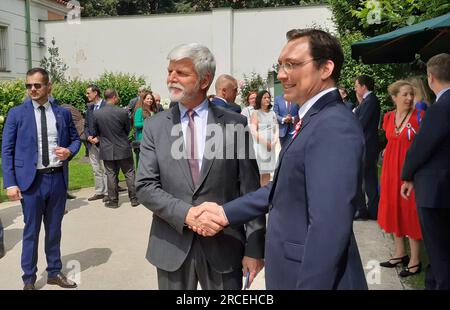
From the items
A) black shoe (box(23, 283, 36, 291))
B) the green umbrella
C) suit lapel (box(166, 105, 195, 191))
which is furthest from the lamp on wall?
suit lapel (box(166, 105, 195, 191))

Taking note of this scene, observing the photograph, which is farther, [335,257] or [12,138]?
[12,138]

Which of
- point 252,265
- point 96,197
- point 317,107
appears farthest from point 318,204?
point 96,197

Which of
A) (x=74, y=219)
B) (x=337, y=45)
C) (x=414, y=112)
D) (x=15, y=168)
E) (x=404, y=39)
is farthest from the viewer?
(x=74, y=219)

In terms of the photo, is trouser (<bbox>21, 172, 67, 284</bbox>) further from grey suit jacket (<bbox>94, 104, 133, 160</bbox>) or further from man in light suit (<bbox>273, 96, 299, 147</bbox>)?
man in light suit (<bbox>273, 96, 299, 147</bbox>)

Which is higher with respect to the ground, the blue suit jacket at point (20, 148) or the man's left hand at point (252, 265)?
the blue suit jacket at point (20, 148)

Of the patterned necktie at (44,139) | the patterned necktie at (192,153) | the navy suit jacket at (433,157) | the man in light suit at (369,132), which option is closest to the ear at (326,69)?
the patterned necktie at (192,153)

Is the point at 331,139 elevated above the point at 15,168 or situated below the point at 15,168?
above

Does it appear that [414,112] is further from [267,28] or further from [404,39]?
[267,28]

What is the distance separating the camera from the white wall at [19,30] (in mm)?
19234

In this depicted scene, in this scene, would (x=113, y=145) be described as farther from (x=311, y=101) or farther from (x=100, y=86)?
(x=100, y=86)

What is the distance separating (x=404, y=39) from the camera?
226 inches

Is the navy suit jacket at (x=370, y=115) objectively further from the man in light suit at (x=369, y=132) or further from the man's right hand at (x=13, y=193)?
the man's right hand at (x=13, y=193)
